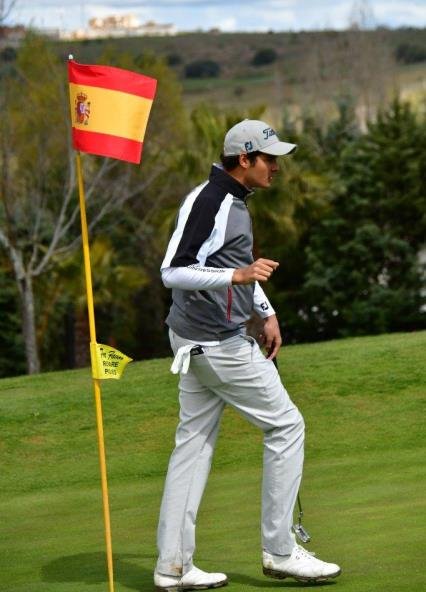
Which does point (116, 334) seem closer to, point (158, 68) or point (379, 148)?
point (379, 148)

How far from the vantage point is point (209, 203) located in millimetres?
6410

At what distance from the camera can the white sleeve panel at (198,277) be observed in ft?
20.4

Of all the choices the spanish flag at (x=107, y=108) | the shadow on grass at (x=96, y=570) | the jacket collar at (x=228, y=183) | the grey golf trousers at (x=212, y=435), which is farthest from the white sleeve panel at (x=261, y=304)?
the shadow on grass at (x=96, y=570)

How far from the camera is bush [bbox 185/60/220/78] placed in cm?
18150

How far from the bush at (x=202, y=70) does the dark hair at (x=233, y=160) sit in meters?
175

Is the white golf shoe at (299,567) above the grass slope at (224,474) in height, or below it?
above

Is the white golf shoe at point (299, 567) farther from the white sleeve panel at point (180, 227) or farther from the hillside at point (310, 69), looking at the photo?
the hillside at point (310, 69)

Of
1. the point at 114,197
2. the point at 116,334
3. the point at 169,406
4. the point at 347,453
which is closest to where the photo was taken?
the point at 347,453

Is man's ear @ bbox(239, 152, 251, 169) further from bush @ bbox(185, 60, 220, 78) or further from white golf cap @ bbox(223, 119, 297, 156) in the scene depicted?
bush @ bbox(185, 60, 220, 78)

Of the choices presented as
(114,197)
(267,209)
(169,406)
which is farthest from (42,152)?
(169,406)

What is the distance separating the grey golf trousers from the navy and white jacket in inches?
3.8

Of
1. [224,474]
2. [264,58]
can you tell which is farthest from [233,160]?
[264,58]

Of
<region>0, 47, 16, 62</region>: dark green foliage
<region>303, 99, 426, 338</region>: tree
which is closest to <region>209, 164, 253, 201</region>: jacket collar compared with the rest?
<region>0, 47, 16, 62</region>: dark green foliage

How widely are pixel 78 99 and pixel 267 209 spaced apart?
128 feet
